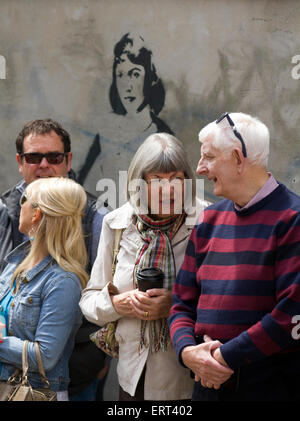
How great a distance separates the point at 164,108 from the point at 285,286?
2509 millimetres

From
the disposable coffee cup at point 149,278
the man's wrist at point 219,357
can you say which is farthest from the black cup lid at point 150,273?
the man's wrist at point 219,357

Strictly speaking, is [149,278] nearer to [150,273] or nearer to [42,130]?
[150,273]

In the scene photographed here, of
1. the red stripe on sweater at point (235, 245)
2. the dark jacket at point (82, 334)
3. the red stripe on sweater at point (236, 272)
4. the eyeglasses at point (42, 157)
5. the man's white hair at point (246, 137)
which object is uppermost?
the man's white hair at point (246, 137)

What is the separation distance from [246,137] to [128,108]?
2.18m

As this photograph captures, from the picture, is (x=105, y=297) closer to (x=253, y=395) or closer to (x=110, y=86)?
(x=253, y=395)

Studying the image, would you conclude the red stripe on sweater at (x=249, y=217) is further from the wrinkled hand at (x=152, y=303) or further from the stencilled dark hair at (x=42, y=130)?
the stencilled dark hair at (x=42, y=130)

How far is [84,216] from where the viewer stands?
10.8ft

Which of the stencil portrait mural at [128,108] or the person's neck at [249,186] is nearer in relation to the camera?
the person's neck at [249,186]

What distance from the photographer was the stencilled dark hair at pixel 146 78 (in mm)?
4438

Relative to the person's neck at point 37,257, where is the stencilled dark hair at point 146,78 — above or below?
above

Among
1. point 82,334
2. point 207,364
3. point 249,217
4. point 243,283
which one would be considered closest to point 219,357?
point 207,364

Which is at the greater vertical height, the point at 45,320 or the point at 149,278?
the point at 149,278

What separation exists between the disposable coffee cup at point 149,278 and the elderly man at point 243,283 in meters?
0.17

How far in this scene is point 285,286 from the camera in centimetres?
226
